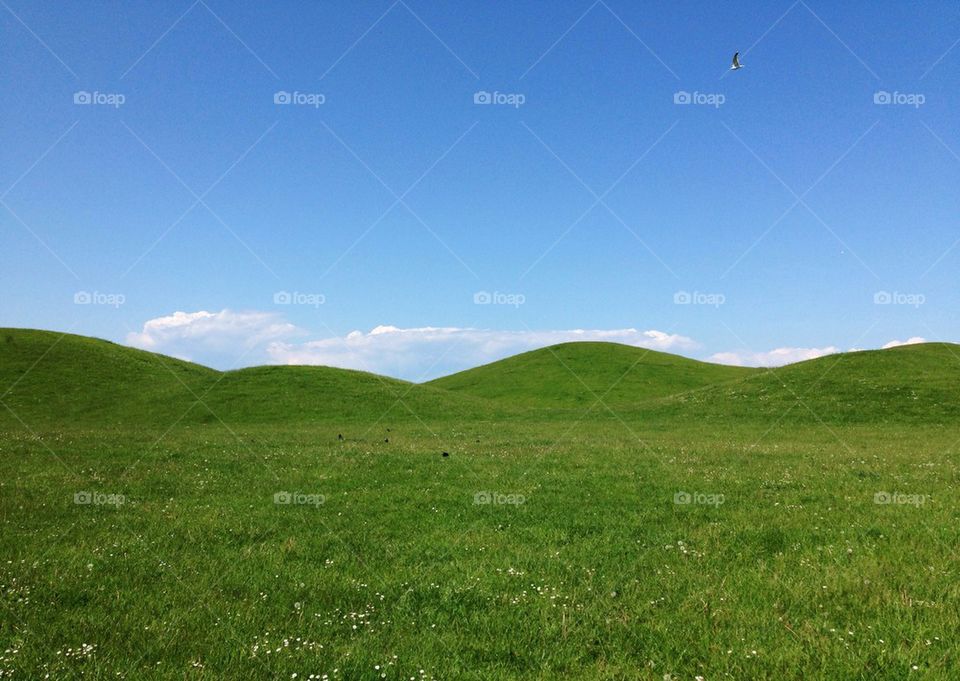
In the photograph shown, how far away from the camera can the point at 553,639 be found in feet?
27.9

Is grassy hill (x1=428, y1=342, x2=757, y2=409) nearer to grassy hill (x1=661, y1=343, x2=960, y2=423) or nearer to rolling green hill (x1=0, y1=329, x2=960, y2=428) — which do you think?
rolling green hill (x1=0, y1=329, x2=960, y2=428)

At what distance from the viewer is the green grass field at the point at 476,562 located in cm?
794

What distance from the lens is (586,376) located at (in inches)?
4601

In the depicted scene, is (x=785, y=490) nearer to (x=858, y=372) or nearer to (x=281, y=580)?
(x=281, y=580)

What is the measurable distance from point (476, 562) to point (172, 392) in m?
68.5

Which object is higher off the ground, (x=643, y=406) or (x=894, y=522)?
(x=643, y=406)

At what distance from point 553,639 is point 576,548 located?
4.03 meters

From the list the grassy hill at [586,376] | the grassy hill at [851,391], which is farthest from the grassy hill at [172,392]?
the grassy hill at [586,376]

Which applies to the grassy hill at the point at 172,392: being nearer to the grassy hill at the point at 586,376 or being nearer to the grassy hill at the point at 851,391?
the grassy hill at the point at 851,391

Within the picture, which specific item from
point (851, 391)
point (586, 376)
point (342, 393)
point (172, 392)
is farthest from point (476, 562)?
point (586, 376)

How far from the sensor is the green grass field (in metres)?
7.94

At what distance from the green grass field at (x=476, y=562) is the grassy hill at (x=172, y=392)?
31983mm

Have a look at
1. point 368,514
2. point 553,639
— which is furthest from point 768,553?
point 368,514

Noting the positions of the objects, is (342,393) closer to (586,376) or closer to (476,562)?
(476,562)
